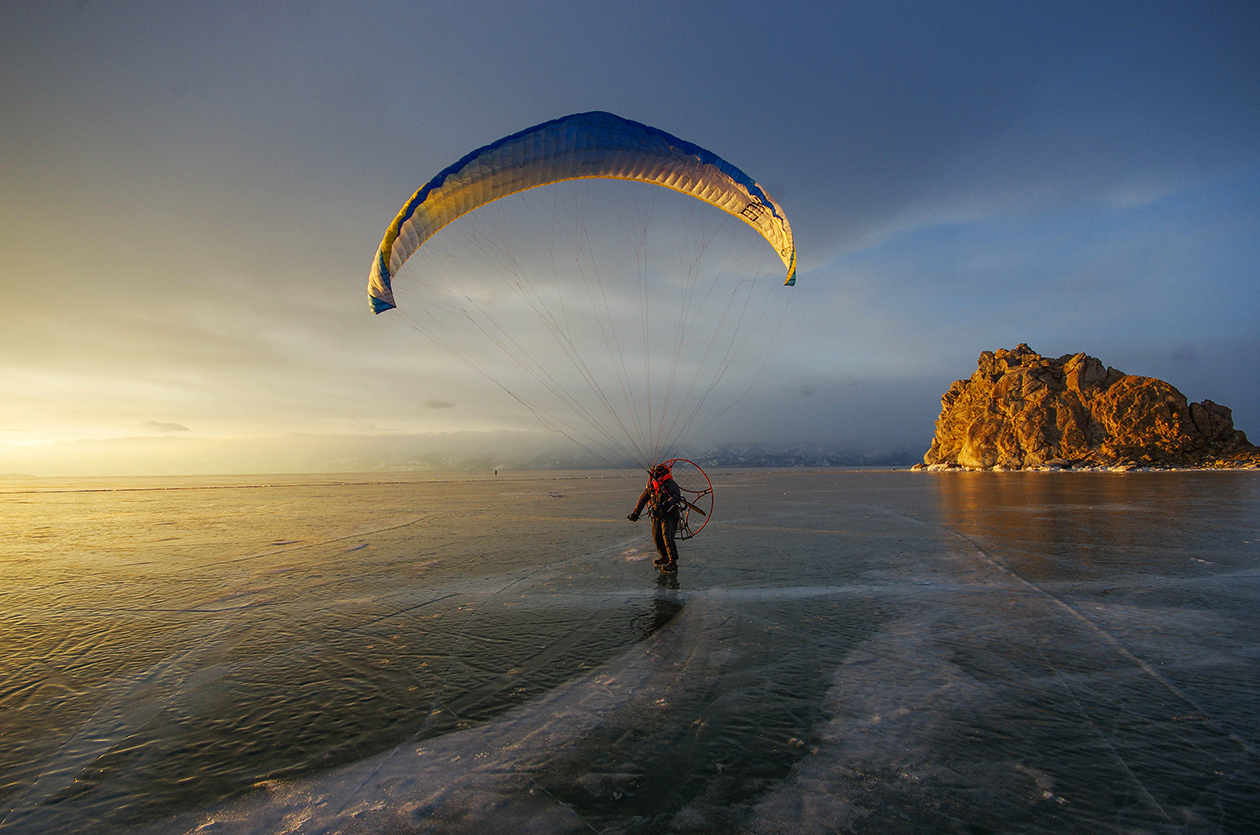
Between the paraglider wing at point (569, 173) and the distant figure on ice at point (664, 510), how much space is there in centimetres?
706

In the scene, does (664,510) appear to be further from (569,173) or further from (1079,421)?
(1079,421)

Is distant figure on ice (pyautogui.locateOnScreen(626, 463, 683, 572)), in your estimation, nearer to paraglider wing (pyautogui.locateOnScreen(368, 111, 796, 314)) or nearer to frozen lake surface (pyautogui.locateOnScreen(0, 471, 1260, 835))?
frozen lake surface (pyautogui.locateOnScreen(0, 471, 1260, 835))

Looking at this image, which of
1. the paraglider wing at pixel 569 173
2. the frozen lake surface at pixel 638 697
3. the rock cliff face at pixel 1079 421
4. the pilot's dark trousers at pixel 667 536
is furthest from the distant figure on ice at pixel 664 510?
the rock cliff face at pixel 1079 421

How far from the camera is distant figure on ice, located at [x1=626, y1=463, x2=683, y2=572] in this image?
11719 mm

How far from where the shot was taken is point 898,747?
4.41 metres

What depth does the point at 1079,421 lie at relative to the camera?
9562 cm

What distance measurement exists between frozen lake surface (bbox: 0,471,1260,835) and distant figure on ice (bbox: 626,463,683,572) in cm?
59

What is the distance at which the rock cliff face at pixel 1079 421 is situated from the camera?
296 ft

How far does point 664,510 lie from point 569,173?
360 inches

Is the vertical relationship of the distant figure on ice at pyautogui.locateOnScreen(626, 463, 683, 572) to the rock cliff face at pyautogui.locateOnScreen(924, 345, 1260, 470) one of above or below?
below

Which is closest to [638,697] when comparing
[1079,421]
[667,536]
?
[667,536]

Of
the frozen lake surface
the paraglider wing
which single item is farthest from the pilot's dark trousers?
the paraglider wing

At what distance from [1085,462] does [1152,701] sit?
4622 inches

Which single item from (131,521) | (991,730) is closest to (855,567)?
(991,730)
